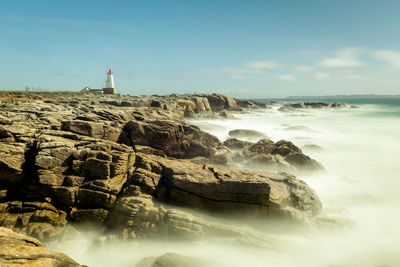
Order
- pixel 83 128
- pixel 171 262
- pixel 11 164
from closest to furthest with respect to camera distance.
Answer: pixel 171 262 < pixel 11 164 < pixel 83 128

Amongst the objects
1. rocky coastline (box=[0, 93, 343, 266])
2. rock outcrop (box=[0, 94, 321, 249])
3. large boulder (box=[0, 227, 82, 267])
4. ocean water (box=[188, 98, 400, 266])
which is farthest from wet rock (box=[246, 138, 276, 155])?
large boulder (box=[0, 227, 82, 267])

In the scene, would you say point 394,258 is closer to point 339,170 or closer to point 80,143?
point 339,170

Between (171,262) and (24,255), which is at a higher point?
(24,255)

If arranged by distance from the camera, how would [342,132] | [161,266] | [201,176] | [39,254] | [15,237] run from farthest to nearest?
[342,132], [201,176], [161,266], [15,237], [39,254]

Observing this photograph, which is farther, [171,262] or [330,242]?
[330,242]

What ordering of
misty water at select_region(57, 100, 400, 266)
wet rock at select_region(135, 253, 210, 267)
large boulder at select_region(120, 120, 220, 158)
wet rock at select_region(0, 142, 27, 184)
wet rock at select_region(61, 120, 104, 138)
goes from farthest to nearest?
large boulder at select_region(120, 120, 220, 158) < wet rock at select_region(61, 120, 104, 138) < wet rock at select_region(0, 142, 27, 184) < misty water at select_region(57, 100, 400, 266) < wet rock at select_region(135, 253, 210, 267)

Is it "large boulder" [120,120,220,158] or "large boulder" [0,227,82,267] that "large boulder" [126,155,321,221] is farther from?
"large boulder" [0,227,82,267]

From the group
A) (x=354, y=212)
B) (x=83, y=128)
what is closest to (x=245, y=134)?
(x=354, y=212)

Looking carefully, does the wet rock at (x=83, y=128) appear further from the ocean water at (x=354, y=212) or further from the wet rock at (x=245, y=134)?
the wet rock at (x=245, y=134)

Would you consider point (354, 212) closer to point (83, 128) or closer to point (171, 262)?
point (171, 262)

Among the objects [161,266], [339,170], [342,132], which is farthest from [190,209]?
[342,132]

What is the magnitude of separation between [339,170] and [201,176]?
45.5 ft

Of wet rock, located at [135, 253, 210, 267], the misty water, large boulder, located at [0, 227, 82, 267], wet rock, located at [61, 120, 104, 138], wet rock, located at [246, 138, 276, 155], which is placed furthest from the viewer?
wet rock, located at [246, 138, 276, 155]

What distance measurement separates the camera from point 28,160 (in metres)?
10.2
